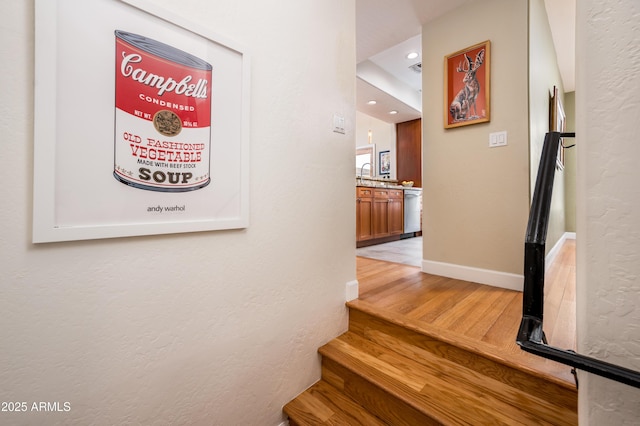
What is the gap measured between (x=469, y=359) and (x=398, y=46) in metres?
3.79

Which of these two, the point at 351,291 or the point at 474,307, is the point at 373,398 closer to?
the point at 351,291

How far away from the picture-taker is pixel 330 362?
146cm

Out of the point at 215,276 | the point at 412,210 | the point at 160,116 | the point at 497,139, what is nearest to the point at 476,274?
the point at 497,139

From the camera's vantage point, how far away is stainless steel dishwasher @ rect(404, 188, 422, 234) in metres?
4.78

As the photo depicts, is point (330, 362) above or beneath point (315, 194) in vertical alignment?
beneath

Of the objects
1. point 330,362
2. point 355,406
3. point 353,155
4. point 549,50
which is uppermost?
point 549,50

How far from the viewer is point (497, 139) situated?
2133mm

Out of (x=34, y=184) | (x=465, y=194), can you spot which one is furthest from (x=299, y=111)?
(x=465, y=194)

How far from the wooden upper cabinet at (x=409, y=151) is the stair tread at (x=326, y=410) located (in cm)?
491

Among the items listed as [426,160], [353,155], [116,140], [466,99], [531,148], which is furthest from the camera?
[426,160]

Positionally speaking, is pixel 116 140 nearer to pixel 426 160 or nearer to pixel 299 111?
pixel 299 111

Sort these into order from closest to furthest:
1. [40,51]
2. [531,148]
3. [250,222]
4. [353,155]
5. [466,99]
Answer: [40,51] → [250,222] → [353,155] → [531,148] → [466,99]

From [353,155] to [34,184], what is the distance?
4.72 feet

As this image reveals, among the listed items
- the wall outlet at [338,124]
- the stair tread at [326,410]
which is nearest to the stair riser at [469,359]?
the stair tread at [326,410]
